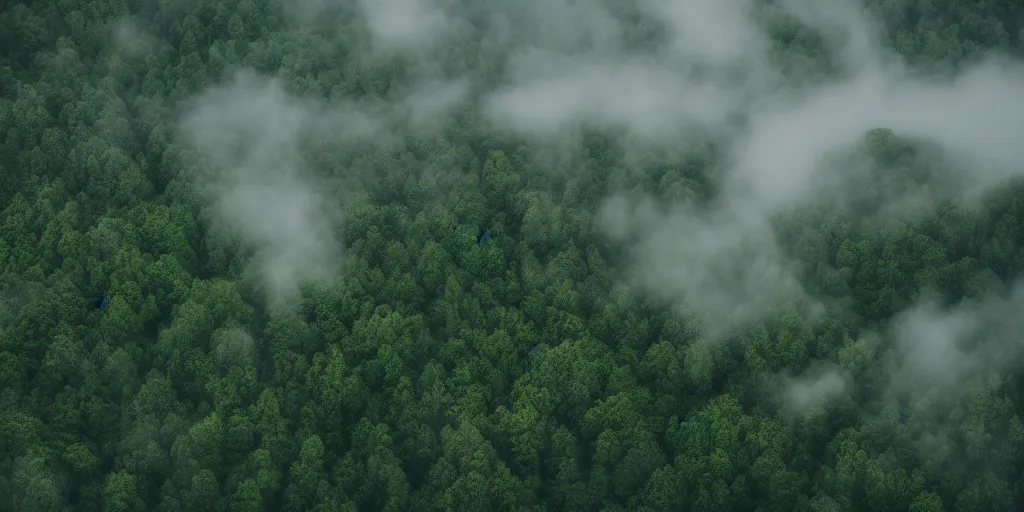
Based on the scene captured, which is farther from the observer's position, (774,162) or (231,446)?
(774,162)

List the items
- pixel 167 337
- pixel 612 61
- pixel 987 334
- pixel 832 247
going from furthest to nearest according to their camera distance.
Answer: pixel 612 61
pixel 832 247
pixel 987 334
pixel 167 337

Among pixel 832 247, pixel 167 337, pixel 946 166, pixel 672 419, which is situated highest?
pixel 946 166

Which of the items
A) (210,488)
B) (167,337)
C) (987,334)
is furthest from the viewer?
(987,334)

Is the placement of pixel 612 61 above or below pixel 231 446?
above

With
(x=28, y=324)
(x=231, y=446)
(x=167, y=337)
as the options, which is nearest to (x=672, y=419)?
(x=231, y=446)

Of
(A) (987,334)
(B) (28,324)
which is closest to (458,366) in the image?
(B) (28,324)

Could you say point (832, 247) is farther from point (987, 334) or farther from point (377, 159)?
point (377, 159)
